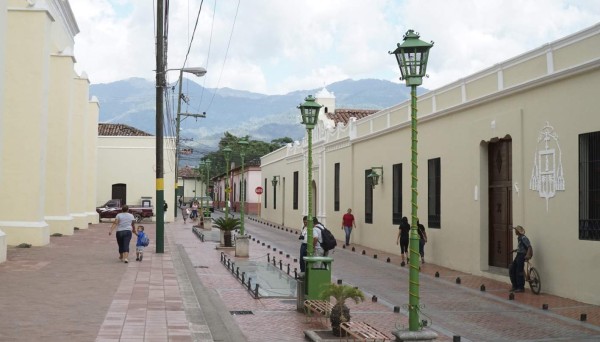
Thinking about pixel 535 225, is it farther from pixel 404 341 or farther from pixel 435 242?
pixel 404 341

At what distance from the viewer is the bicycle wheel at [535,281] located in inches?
599

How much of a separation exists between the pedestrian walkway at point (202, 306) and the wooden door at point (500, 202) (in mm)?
831

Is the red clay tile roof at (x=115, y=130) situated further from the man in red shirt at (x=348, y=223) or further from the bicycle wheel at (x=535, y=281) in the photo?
the bicycle wheel at (x=535, y=281)

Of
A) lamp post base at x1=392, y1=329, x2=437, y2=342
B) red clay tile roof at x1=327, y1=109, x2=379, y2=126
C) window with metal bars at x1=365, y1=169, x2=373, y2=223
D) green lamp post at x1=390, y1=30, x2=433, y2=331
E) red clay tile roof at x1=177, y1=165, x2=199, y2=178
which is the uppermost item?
red clay tile roof at x1=327, y1=109, x2=379, y2=126

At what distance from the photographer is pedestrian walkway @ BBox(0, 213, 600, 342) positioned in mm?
9875

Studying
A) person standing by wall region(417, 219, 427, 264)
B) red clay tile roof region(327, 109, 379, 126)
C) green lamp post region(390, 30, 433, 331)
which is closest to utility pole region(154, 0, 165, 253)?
person standing by wall region(417, 219, 427, 264)

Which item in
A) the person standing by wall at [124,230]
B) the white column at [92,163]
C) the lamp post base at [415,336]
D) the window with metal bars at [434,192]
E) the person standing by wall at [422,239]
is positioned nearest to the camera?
the lamp post base at [415,336]

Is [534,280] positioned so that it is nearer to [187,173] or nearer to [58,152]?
[58,152]

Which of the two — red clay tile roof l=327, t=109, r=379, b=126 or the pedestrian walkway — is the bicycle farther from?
red clay tile roof l=327, t=109, r=379, b=126

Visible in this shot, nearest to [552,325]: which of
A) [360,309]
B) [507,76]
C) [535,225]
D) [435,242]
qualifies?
[360,309]

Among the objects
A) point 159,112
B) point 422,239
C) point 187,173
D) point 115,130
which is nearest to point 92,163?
point 115,130

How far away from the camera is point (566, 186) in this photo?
14641 millimetres

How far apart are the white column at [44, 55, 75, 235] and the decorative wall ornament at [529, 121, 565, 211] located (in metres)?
18.9

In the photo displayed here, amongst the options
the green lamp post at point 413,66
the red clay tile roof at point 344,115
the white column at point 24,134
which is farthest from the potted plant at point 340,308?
the red clay tile roof at point 344,115
